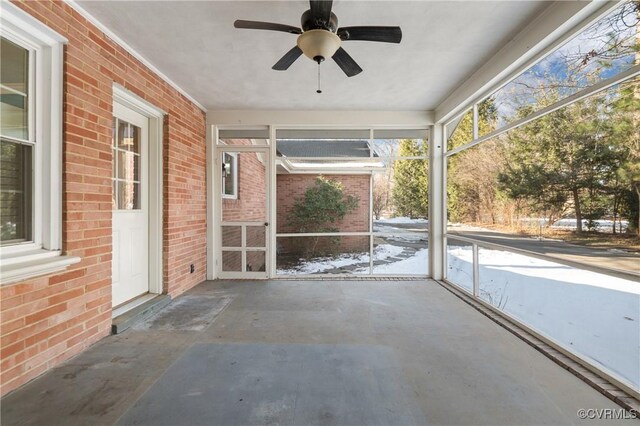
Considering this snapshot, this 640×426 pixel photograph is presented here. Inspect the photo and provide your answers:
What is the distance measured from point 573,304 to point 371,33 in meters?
3.16

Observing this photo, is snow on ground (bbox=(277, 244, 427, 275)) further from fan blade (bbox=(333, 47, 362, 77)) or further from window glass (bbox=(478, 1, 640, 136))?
fan blade (bbox=(333, 47, 362, 77))

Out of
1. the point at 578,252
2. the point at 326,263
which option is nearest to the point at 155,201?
the point at 326,263

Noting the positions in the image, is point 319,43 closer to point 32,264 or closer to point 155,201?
point 32,264

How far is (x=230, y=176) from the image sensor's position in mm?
5039

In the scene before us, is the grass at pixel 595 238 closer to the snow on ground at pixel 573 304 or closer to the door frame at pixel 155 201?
the snow on ground at pixel 573 304

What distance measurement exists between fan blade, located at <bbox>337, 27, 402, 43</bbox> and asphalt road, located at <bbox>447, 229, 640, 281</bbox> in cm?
225

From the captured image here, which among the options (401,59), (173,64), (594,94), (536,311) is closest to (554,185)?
(594,94)

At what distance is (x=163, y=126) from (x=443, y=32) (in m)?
3.36

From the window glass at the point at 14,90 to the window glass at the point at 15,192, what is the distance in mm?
112

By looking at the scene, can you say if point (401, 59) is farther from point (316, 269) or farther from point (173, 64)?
point (316, 269)

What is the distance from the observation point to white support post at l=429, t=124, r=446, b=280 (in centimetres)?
470

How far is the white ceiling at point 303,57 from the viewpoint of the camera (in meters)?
2.27

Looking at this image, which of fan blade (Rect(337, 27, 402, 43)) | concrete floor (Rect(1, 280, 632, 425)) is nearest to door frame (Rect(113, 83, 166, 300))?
concrete floor (Rect(1, 280, 632, 425))

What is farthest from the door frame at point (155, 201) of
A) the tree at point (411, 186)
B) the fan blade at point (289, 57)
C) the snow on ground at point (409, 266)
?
the tree at point (411, 186)
